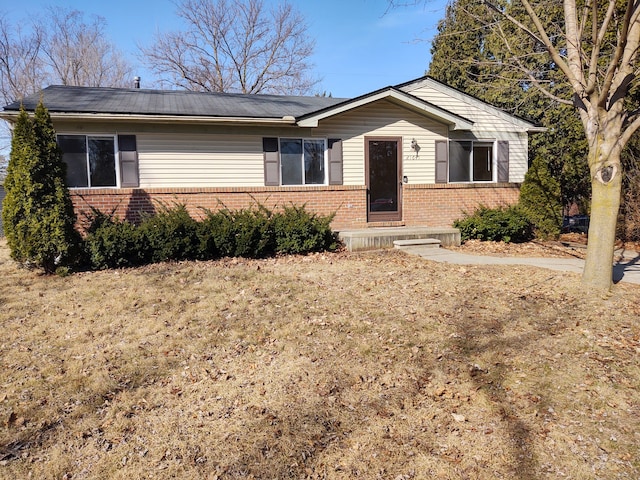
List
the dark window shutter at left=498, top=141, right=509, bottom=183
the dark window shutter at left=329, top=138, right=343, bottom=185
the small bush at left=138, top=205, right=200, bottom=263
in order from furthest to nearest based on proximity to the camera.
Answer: the dark window shutter at left=498, top=141, right=509, bottom=183 → the dark window shutter at left=329, top=138, right=343, bottom=185 → the small bush at left=138, top=205, right=200, bottom=263

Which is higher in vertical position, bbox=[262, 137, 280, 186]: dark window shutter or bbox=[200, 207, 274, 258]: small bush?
bbox=[262, 137, 280, 186]: dark window shutter

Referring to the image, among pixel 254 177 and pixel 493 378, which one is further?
pixel 254 177

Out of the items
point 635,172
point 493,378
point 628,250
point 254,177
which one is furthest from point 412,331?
point 635,172

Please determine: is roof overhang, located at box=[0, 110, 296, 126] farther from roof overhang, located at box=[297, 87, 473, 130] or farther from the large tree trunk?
the large tree trunk

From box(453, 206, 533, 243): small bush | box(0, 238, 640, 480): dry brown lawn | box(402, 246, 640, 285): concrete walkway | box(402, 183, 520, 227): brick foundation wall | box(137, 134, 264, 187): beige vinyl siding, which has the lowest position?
box(0, 238, 640, 480): dry brown lawn

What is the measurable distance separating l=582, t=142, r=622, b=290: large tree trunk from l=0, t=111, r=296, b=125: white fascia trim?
21.0 ft

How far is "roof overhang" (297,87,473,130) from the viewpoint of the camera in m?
10.2

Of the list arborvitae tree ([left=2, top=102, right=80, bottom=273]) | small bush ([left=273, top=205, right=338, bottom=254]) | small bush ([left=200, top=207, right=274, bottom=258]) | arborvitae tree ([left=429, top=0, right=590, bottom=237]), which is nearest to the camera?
arborvitae tree ([left=2, top=102, right=80, bottom=273])

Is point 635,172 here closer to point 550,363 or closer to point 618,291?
point 618,291

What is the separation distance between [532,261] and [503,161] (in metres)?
4.91

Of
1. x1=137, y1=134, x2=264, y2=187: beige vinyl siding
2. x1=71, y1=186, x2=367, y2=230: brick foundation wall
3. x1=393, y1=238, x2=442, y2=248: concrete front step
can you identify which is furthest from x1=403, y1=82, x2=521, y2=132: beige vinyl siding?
x1=137, y1=134, x2=264, y2=187: beige vinyl siding

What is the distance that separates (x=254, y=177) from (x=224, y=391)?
7.42m

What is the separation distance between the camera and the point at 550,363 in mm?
4055

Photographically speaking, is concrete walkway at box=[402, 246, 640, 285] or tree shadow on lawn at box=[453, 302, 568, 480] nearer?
tree shadow on lawn at box=[453, 302, 568, 480]
